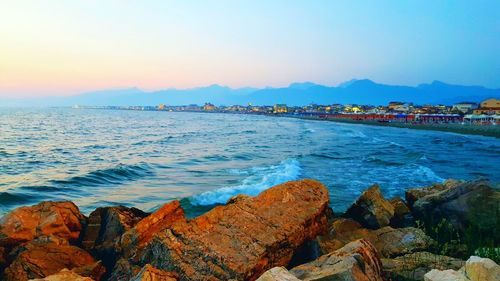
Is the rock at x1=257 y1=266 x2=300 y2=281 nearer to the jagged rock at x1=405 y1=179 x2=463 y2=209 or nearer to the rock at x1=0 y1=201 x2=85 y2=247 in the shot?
the rock at x1=0 y1=201 x2=85 y2=247

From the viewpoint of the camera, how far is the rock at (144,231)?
7633mm

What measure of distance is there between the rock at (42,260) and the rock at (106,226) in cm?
70

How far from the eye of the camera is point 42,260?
7.11 m

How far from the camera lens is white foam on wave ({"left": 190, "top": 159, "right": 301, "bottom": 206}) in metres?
17.8

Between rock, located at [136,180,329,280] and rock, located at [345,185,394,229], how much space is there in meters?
3.28

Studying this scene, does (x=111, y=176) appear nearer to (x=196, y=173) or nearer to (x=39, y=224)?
(x=196, y=173)

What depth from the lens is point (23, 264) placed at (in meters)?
6.96

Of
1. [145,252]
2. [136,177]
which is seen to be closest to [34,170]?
[136,177]

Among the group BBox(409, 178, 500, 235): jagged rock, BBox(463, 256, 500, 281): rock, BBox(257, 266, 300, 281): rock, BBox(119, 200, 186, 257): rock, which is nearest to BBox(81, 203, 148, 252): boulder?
BBox(119, 200, 186, 257): rock

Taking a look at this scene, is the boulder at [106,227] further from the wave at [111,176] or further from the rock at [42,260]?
the wave at [111,176]

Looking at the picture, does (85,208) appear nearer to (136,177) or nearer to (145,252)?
(136,177)

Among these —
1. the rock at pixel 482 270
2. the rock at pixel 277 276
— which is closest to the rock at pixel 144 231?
the rock at pixel 277 276

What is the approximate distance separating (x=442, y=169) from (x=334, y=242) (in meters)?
23.4

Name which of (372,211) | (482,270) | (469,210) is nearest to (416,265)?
(482,270)
